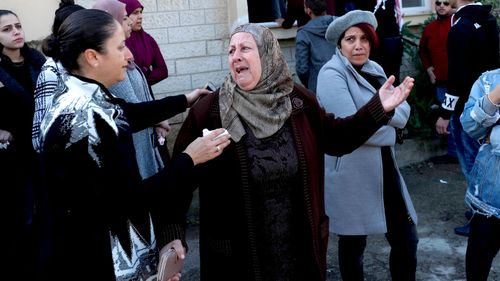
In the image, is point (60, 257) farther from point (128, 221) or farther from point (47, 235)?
point (128, 221)

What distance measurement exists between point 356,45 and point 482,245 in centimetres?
140

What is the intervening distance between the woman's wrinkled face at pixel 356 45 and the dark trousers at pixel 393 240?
566 millimetres

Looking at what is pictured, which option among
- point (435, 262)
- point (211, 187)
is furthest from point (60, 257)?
point (435, 262)

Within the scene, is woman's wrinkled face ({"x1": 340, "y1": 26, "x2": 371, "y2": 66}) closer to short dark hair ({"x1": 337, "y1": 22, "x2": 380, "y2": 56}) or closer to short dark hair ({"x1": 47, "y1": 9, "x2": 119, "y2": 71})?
short dark hair ({"x1": 337, "y1": 22, "x2": 380, "y2": 56})

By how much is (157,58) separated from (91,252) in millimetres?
3625

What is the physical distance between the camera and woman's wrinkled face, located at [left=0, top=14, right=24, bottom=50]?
4.91m

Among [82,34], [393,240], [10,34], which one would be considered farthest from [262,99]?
[10,34]

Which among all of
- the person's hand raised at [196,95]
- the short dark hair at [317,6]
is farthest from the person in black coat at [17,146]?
the short dark hair at [317,6]

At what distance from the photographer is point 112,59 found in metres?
2.50

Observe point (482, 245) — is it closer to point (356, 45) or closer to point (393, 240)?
point (393, 240)

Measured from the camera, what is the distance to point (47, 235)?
2.43 m

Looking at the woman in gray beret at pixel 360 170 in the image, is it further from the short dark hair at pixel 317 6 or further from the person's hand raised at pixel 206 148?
the short dark hair at pixel 317 6

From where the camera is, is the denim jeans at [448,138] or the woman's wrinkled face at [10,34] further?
the denim jeans at [448,138]

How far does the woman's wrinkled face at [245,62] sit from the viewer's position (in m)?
3.05
